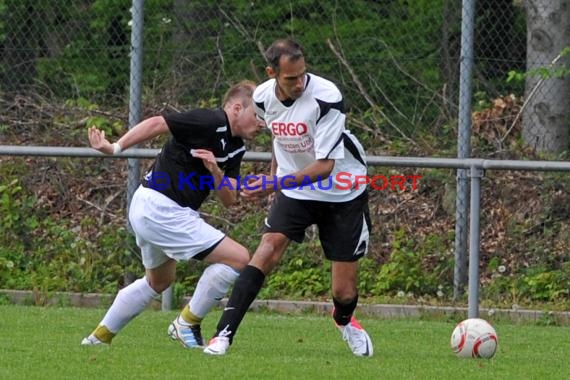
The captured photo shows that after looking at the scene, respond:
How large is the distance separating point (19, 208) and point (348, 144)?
5.27 metres

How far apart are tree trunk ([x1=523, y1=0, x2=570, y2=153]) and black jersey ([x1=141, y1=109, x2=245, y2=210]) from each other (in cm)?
518

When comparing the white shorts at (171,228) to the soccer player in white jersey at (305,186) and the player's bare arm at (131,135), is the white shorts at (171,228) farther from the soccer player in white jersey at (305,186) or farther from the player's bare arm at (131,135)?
the player's bare arm at (131,135)

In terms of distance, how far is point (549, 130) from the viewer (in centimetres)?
1313

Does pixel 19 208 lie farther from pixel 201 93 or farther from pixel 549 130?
pixel 549 130

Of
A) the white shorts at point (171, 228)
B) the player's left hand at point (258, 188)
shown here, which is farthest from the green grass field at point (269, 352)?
the player's left hand at point (258, 188)

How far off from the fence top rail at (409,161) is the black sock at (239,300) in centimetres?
285

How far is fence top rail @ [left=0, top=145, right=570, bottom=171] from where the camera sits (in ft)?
35.3

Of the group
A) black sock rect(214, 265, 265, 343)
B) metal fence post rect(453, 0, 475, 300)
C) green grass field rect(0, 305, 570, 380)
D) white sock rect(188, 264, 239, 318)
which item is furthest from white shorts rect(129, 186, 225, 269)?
metal fence post rect(453, 0, 475, 300)

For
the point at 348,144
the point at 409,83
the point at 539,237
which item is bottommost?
the point at 539,237

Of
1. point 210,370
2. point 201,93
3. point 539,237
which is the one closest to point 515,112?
point 539,237

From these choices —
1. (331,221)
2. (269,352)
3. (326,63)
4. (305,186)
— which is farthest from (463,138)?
(269,352)

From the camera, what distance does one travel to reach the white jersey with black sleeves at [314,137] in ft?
26.7

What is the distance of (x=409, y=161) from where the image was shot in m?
11.1

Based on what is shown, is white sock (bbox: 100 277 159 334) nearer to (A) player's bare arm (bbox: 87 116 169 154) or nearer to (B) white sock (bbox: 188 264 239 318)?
(B) white sock (bbox: 188 264 239 318)
